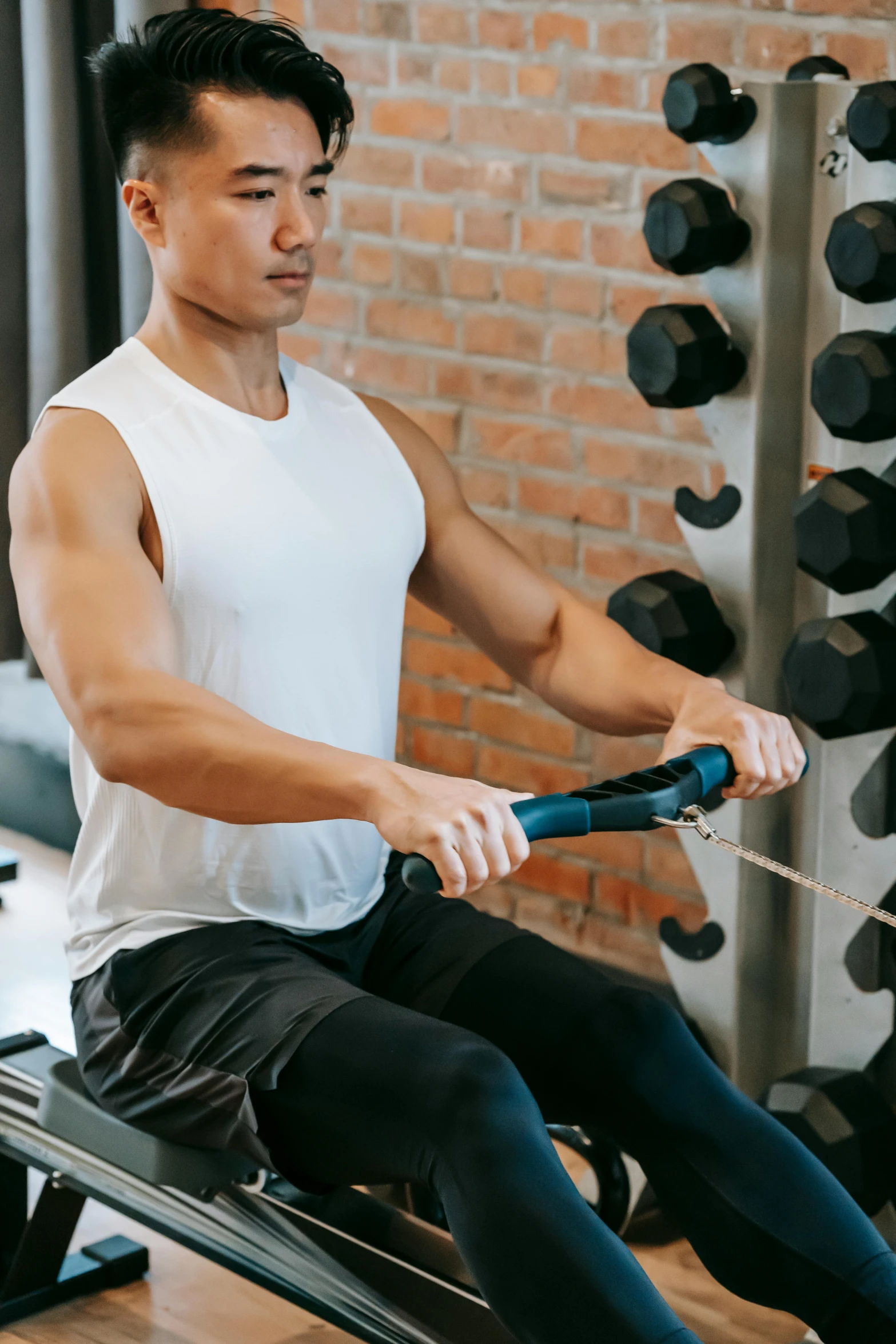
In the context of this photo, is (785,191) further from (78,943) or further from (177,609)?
(78,943)

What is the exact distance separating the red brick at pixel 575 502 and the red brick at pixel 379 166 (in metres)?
0.49

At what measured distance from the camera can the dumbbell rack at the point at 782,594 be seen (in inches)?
66.6

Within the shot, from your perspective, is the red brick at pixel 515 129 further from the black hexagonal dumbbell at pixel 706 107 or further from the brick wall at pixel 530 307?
the black hexagonal dumbbell at pixel 706 107

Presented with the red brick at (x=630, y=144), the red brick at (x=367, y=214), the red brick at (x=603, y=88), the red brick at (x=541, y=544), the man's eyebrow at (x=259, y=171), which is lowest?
the red brick at (x=541, y=544)

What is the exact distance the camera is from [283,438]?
157 cm

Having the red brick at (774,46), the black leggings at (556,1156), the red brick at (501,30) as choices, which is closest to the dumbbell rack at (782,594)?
the red brick at (774,46)

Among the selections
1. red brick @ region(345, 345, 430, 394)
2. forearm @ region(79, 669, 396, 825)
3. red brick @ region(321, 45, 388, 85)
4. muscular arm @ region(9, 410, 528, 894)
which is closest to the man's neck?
muscular arm @ region(9, 410, 528, 894)

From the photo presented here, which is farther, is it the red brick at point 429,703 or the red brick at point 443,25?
the red brick at point 429,703

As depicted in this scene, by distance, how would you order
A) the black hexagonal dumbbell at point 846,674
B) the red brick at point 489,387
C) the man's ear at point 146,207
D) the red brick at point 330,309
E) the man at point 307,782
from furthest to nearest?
the red brick at point 330,309 < the red brick at point 489,387 < the black hexagonal dumbbell at point 846,674 < the man's ear at point 146,207 < the man at point 307,782

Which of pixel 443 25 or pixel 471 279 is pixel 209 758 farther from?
pixel 443 25

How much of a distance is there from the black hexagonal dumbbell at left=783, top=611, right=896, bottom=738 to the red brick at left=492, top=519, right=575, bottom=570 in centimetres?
74

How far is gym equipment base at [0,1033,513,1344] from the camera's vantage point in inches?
55.0

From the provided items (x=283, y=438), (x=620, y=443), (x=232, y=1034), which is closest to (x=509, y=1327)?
(x=232, y=1034)

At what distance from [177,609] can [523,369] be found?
1056 millimetres
